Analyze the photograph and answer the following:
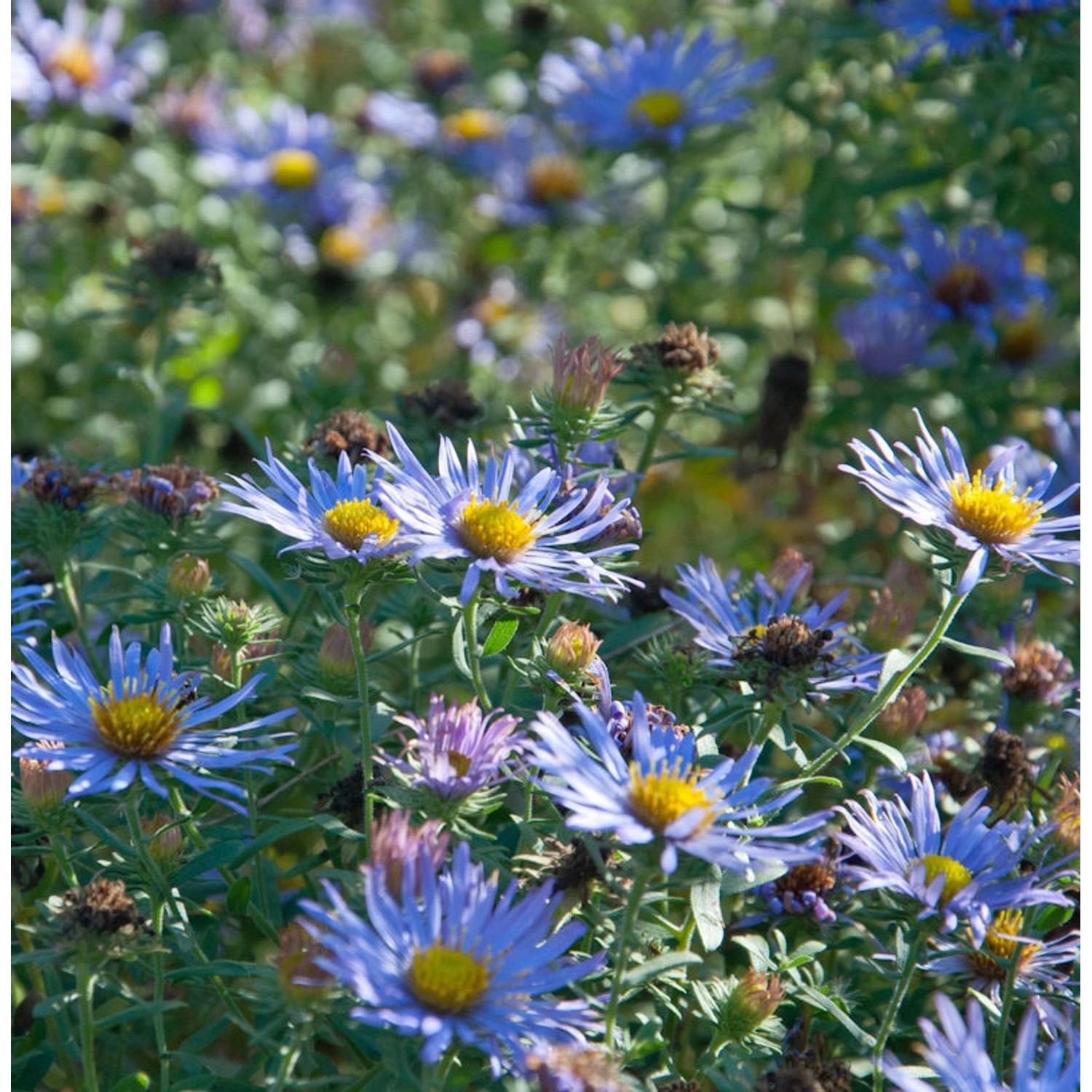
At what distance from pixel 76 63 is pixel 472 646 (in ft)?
7.42

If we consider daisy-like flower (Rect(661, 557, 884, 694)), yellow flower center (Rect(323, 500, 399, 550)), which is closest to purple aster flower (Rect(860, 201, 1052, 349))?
daisy-like flower (Rect(661, 557, 884, 694))

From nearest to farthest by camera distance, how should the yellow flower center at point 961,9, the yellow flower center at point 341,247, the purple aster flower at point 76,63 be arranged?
the yellow flower center at point 961,9, the purple aster flower at point 76,63, the yellow flower center at point 341,247

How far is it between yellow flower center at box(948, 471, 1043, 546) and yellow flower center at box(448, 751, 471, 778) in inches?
19.8

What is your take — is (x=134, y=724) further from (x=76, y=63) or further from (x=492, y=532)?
(x=76, y=63)

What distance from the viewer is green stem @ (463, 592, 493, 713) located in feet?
4.23

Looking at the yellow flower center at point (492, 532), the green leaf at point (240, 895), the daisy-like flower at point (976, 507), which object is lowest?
the green leaf at point (240, 895)

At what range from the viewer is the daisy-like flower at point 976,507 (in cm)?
133

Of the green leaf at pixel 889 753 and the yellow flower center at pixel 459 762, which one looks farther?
the green leaf at pixel 889 753

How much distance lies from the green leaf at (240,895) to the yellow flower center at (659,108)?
1881 millimetres

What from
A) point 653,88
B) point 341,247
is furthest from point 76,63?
point 653,88

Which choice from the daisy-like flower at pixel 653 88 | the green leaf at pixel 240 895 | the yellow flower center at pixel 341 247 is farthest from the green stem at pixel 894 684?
the yellow flower center at pixel 341 247

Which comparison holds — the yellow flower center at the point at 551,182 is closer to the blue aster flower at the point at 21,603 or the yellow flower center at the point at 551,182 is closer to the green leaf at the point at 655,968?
the blue aster flower at the point at 21,603

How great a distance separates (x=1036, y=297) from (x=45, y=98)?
196 centimetres

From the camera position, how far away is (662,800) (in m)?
1.12
